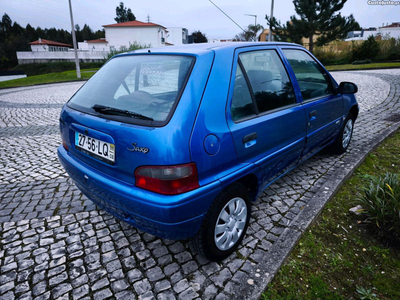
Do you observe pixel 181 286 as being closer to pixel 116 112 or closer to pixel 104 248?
pixel 104 248

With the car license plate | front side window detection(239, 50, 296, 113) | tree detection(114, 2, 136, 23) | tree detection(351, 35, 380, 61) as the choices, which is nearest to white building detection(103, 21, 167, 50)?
tree detection(114, 2, 136, 23)

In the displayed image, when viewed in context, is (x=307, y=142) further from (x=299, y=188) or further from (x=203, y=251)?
(x=203, y=251)

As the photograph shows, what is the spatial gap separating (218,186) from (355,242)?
1506 millimetres

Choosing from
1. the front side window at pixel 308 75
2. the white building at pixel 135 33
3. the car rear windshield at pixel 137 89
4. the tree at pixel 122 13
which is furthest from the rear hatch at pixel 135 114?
the tree at pixel 122 13

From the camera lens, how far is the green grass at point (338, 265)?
1.97m

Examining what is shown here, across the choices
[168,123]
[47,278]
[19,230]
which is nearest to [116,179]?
[168,123]

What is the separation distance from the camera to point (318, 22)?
2705 centimetres

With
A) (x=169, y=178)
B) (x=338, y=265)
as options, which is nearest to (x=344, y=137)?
(x=338, y=265)

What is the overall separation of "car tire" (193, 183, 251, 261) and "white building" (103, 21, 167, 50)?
2561 inches

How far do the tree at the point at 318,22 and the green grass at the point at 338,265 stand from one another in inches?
1135

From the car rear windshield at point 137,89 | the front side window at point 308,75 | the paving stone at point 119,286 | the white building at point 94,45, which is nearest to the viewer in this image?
the car rear windshield at point 137,89

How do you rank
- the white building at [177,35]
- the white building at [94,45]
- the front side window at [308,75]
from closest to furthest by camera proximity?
the front side window at [308,75] → the white building at [94,45] → the white building at [177,35]

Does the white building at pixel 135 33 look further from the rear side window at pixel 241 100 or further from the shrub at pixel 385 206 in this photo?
the shrub at pixel 385 206

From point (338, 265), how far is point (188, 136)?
1.66 metres
